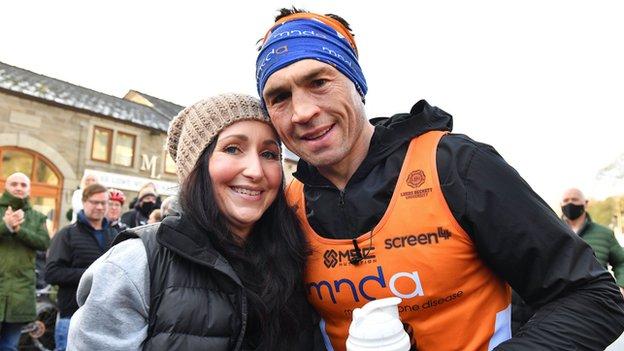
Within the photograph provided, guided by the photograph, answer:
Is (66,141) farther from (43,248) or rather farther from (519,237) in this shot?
(519,237)

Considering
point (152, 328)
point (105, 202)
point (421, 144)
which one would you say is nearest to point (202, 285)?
point (152, 328)

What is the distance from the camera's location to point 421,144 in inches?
73.1

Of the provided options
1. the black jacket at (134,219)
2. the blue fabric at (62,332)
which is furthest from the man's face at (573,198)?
the blue fabric at (62,332)

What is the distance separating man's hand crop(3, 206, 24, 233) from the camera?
535 centimetres

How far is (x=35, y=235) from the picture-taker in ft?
18.2

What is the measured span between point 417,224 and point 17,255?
547 cm

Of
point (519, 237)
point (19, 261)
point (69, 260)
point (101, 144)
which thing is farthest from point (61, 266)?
point (101, 144)

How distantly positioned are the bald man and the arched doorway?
46.9 feet

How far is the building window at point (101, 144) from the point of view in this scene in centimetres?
1692

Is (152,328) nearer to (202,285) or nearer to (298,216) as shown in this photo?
(202,285)

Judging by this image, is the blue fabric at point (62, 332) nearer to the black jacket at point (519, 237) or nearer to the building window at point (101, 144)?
the black jacket at point (519, 237)

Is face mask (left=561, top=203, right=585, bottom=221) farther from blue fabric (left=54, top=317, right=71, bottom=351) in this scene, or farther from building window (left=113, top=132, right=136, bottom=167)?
building window (left=113, top=132, right=136, bottom=167)

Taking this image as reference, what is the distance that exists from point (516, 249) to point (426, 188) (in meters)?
0.37

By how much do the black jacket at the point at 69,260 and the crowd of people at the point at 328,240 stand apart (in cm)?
327
